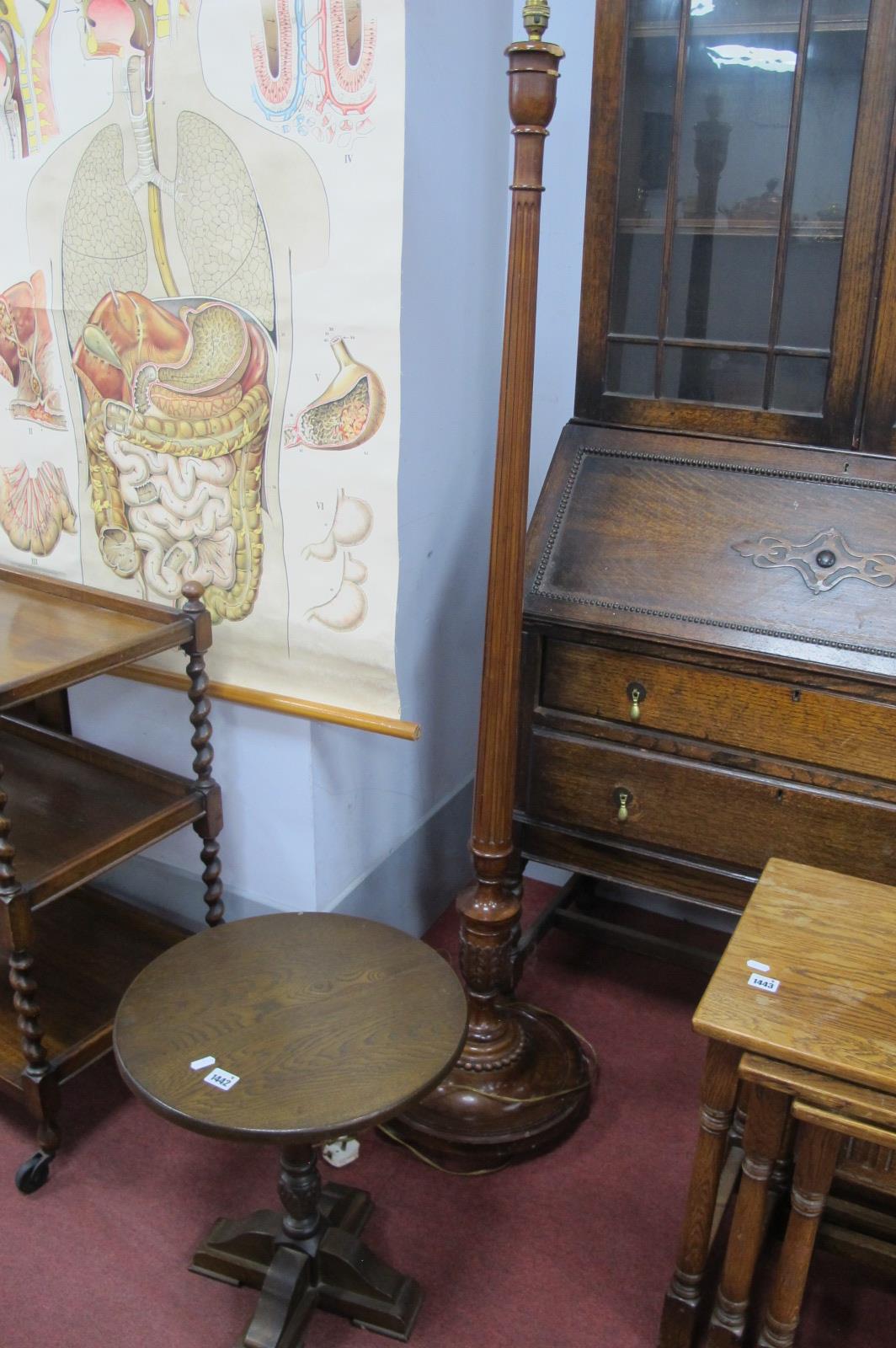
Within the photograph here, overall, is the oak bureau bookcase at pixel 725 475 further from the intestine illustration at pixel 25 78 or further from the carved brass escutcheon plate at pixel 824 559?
the intestine illustration at pixel 25 78

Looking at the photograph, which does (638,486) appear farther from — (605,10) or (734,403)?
(605,10)

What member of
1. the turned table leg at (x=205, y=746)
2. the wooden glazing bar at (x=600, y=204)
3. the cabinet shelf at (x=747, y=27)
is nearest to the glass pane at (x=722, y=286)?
the wooden glazing bar at (x=600, y=204)

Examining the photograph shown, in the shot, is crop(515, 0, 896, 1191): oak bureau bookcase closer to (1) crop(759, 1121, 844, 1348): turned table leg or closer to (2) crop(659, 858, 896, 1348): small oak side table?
(2) crop(659, 858, 896, 1348): small oak side table

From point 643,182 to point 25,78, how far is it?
3.66 feet

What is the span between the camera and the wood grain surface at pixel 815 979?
1287 mm

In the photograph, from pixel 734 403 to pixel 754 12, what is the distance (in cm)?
62

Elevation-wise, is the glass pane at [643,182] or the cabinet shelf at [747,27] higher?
the cabinet shelf at [747,27]

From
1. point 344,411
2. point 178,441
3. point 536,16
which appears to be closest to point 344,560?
point 344,411

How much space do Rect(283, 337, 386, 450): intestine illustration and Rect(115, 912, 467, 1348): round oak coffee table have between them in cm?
80

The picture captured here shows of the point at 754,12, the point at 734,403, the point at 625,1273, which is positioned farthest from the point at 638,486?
the point at 625,1273

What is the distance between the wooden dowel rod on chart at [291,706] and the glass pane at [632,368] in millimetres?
737

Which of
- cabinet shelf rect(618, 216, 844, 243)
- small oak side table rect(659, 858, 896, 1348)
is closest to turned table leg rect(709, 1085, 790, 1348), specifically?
small oak side table rect(659, 858, 896, 1348)

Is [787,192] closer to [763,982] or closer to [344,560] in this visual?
[344,560]

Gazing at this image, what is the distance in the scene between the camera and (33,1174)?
5.95 feet
